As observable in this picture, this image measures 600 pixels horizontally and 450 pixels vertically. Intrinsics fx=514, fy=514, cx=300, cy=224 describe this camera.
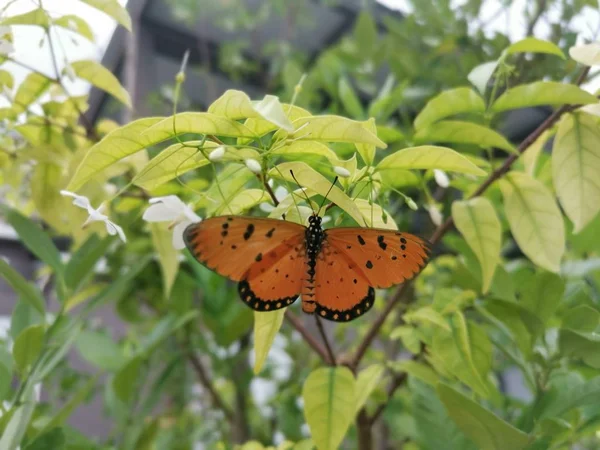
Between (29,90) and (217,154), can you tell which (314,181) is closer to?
(217,154)

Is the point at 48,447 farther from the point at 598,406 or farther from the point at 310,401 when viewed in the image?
the point at 598,406

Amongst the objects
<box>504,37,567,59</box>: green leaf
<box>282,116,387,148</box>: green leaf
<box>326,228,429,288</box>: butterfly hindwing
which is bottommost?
<box>326,228,429,288</box>: butterfly hindwing

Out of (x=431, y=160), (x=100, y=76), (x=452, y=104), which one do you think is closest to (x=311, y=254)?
(x=431, y=160)

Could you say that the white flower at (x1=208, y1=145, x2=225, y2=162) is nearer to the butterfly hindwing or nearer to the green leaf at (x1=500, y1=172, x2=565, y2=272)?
the butterfly hindwing

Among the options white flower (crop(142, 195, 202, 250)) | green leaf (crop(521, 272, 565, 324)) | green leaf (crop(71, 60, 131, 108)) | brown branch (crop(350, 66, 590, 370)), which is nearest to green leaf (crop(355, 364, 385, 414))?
brown branch (crop(350, 66, 590, 370))

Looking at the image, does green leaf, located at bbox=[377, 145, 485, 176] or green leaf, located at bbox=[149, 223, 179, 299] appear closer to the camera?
green leaf, located at bbox=[377, 145, 485, 176]

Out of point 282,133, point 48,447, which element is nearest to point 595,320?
point 282,133

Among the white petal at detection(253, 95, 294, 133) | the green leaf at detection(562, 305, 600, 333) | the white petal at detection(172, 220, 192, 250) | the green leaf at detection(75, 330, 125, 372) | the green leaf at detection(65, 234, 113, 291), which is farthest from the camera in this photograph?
the green leaf at detection(75, 330, 125, 372)
